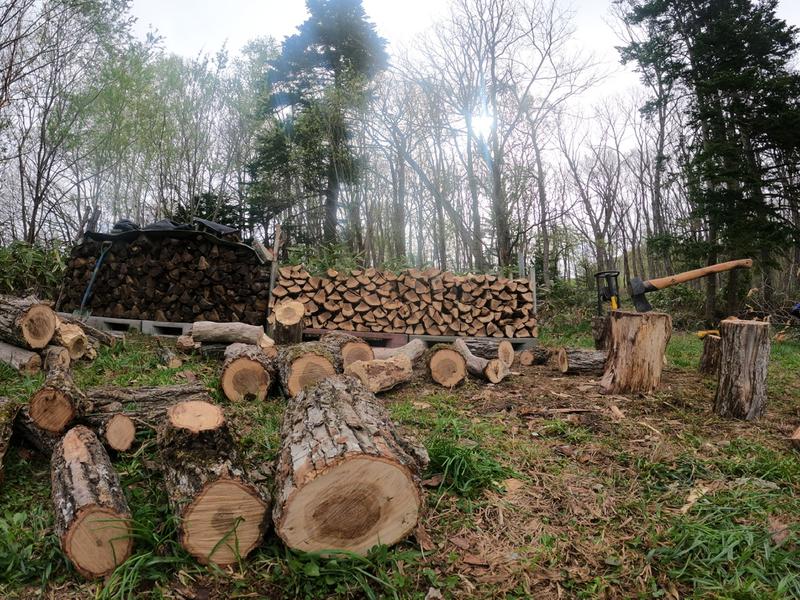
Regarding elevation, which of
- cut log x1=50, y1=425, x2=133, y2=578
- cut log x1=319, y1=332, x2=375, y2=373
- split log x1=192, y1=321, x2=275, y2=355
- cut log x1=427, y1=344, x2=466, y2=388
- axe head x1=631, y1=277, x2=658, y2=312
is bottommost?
cut log x1=50, y1=425, x2=133, y2=578

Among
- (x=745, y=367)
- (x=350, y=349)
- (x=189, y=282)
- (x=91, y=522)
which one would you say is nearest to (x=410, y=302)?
(x=350, y=349)

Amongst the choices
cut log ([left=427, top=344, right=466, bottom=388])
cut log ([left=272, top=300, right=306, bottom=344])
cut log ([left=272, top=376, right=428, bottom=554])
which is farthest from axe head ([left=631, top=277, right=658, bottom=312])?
cut log ([left=272, top=300, right=306, bottom=344])

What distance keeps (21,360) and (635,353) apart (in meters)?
5.99

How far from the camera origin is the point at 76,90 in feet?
40.8

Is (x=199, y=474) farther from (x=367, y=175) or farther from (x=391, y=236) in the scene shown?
(x=391, y=236)

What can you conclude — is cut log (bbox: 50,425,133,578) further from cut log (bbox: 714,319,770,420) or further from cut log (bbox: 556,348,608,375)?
cut log (bbox: 556,348,608,375)

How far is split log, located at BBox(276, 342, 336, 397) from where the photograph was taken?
4004mm

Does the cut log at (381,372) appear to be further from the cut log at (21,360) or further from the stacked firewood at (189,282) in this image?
the stacked firewood at (189,282)

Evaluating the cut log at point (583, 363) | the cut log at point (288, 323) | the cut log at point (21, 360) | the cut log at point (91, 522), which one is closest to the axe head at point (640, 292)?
the cut log at point (583, 363)

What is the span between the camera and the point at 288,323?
5980mm

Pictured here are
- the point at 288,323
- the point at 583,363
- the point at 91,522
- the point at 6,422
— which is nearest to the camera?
the point at 91,522

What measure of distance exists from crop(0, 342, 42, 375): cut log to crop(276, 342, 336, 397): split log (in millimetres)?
2638

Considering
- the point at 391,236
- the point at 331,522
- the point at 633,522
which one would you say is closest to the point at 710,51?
the point at 391,236

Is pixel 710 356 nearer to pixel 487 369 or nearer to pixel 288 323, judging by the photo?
pixel 487 369
